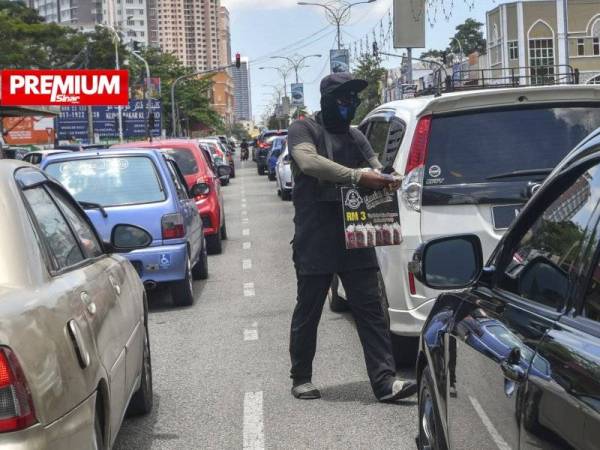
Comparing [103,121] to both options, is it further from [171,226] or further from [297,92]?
[171,226]

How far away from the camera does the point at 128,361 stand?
4.93 meters

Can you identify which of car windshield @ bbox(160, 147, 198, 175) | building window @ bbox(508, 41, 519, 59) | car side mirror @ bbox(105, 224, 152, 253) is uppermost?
building window @ bbox(508, 41, 519, 59)

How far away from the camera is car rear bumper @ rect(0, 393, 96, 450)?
290 cm

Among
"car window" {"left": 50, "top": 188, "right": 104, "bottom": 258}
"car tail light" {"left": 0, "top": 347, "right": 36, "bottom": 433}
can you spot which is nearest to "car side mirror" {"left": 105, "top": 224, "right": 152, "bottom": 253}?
"car window" {"left": 50, "top": 188, "right": 104, "bottom": 258}

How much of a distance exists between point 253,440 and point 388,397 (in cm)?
99

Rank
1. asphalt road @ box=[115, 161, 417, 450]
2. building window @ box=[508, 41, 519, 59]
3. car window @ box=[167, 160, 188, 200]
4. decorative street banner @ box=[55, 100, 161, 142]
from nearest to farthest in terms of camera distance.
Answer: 1. asphalt road @ box=[115, 161, 417, 450]
2. car window @ box=[167, 160, 188, 200]
3. decorative street banner @ box=[55, 100, 161, 142]
4. building window @ box=[508, 41, 519, 59]

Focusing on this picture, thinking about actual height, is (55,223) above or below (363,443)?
above

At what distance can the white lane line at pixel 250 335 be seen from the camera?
8.59 meters

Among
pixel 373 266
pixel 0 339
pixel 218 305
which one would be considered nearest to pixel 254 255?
pixel 218 305

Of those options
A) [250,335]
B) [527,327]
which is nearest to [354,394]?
[250,335]

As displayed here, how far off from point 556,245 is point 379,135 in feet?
16.1

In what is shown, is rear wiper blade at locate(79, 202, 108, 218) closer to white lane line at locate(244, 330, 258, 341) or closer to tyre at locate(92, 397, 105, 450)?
white lane line at locate(244, 330, 258, 341)

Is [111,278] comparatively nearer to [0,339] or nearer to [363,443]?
[363,443]

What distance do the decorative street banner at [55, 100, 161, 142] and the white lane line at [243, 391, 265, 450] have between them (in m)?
60.3
